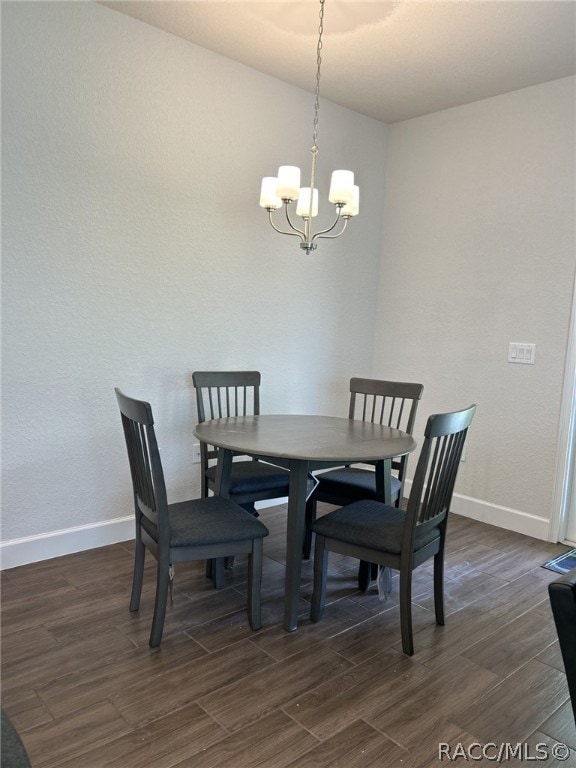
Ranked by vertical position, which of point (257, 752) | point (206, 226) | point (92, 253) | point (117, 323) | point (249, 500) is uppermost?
point (206, 226)

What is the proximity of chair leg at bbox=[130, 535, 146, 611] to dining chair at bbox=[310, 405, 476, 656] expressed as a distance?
710 millimetres

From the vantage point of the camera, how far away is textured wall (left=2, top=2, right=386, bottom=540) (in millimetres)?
2561

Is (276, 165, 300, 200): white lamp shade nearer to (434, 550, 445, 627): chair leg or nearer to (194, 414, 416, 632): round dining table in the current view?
(194, 414, 416, 632): round dining table

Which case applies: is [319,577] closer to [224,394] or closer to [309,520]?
[309,520]

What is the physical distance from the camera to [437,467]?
2049 millimetres

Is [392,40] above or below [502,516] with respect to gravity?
above

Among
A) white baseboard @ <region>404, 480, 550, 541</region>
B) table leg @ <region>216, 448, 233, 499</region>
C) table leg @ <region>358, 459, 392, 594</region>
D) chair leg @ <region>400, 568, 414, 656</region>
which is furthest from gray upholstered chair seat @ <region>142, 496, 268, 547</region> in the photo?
white baseboard @ <region>404, 480, 550, 541</region>

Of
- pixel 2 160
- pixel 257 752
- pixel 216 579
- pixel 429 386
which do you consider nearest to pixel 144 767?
pixel 257 752

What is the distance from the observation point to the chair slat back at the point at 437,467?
1.93m

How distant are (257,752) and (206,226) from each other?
256cm

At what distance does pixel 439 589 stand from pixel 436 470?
1.90ft

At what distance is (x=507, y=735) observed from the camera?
170 cm

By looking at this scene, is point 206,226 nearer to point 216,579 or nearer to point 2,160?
point 2,160

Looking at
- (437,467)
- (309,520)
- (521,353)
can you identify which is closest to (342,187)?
(437,467)
